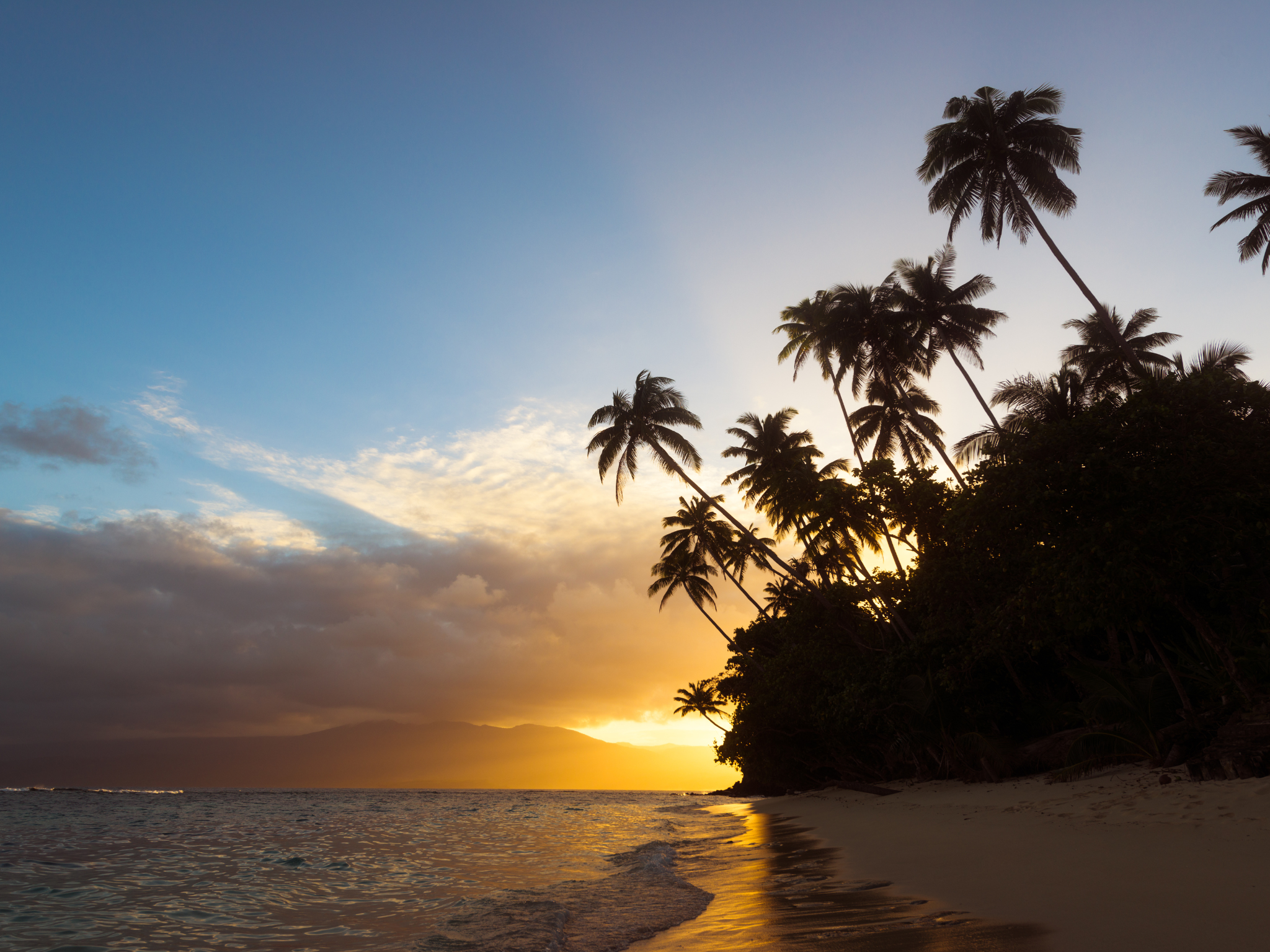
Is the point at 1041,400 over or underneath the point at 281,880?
over

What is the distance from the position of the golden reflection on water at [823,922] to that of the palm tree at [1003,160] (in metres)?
23.9

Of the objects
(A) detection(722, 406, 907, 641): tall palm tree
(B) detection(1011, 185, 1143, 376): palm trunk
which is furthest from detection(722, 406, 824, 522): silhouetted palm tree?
(B) detection(1011, 185, 1143, 376): palm trunk

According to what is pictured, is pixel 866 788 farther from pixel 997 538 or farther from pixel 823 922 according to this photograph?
pixel 823 922

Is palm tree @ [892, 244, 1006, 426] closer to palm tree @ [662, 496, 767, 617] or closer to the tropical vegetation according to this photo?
the tropical vegetation

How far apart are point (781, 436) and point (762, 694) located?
14.6 meters

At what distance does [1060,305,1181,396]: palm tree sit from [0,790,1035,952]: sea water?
88.9 feet

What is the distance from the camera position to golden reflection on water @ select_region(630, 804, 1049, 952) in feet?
15.9

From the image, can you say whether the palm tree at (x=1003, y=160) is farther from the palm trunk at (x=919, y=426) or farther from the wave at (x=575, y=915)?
the wave at (x=575, y=915)

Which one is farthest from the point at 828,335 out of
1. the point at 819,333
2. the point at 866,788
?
the point at 866,788

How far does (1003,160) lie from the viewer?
26438 mm

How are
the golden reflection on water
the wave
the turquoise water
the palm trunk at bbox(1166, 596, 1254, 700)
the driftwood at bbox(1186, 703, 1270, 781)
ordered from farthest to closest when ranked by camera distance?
the palm trunk at bbox(1166, 596, 1254, 700) < the driftwood at bbox(1186, 703, 1270, 781) < the turquoise water < the wave < the golden reflection on water

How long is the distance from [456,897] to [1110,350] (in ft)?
121

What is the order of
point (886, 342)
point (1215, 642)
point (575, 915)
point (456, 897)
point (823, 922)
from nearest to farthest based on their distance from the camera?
point (823, 922) → point (575, 915) → point (456, 897) → point (1215, 642) → point (886, 342)

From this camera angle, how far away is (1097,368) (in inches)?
1340
